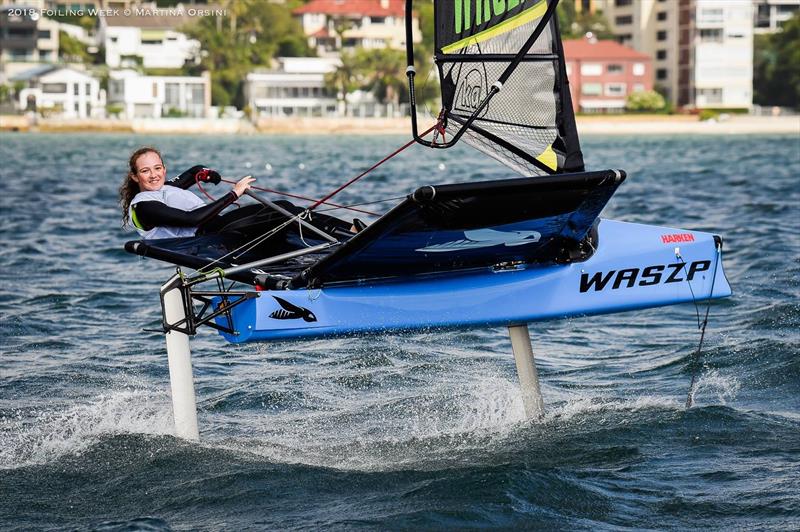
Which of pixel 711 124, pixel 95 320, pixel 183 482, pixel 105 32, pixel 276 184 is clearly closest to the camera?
pixel 183 482

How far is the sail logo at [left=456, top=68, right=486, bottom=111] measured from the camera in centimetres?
628

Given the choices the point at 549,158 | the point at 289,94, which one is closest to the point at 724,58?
the point at 289,94

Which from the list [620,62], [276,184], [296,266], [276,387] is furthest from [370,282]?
[620,62]

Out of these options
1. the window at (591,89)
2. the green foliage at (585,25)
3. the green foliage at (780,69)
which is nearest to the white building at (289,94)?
the window at (591,89)

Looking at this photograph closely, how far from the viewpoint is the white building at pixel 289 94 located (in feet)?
284

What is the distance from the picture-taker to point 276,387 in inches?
260

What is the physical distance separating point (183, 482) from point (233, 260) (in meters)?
1.05

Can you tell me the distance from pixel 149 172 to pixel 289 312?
99 cm

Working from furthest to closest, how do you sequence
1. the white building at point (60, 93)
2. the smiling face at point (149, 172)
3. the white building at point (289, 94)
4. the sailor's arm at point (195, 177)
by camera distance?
the white building at point (289, 94) → the white building at point (60, 93) → the sailor's arm at point (195, 177) → the smiling face at point (149, 172)

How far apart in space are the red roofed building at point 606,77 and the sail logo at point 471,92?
74.8 m

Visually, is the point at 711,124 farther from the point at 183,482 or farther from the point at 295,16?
the point at 183,482

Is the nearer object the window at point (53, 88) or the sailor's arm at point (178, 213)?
the sailor's arm at point (178, 213)

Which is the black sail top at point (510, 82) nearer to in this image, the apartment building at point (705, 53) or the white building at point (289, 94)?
the apartment building at point (705, 53)

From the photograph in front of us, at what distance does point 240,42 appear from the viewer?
92.1 meters
